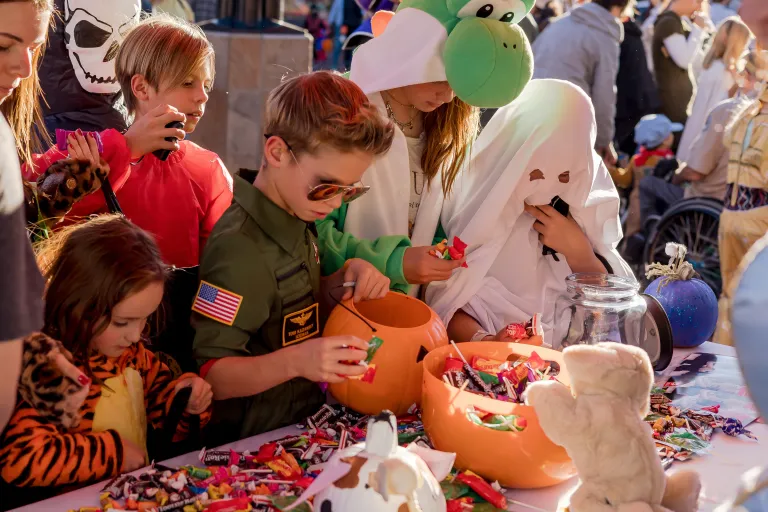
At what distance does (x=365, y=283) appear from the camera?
149 centimetres

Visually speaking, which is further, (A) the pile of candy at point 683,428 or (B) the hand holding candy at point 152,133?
(B) the hand holding candy at point 152,133

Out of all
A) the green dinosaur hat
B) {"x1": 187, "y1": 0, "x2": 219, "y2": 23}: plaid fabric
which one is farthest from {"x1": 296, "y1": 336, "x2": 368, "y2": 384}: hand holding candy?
{"x1": 187, "y1": 0, "x2": 219, "y2": 23}: plaid fabric

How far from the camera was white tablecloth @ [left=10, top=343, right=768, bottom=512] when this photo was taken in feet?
3.77

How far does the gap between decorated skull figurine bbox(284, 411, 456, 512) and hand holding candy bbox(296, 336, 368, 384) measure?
0.75ft

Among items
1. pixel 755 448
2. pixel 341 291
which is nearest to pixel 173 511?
pixel 341 291

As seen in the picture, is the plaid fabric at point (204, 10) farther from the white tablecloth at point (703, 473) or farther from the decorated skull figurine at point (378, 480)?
the decorated skull figurine at point (378, 480)

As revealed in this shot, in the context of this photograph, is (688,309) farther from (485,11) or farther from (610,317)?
(485,11)

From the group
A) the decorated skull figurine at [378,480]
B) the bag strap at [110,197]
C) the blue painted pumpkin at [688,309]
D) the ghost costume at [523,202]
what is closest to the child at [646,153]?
A: the blue painted pumpkin at [688,309]

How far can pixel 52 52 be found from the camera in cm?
247

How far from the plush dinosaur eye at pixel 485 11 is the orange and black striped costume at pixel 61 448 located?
956 millimetres

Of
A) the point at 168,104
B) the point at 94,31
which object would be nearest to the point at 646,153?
the point at 94,31

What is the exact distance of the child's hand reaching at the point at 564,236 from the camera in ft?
6.14

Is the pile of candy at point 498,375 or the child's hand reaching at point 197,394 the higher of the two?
the pile of candy at point 498,375

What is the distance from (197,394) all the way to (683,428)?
86 centimetres
